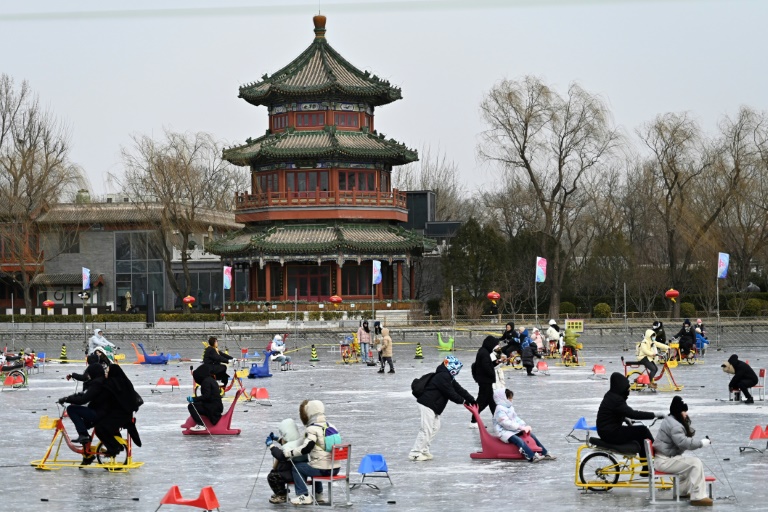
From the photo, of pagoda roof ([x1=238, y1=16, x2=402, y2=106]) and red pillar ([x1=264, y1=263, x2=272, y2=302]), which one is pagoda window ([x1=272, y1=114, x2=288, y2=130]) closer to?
pagoda roof ([x1=238, y1=16, x2=402, y2=106])

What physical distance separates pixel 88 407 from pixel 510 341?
72.7 feet

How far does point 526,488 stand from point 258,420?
9.72 metres

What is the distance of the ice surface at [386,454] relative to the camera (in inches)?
621

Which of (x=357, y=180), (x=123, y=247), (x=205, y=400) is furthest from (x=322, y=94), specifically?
(x=205, y=400)

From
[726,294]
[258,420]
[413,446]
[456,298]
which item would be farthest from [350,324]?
[413,446]

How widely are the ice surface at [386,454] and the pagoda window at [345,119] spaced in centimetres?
4580

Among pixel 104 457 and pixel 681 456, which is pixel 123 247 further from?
pixel 681 456

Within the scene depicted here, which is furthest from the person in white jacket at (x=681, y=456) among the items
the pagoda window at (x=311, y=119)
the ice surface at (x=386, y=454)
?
the pagoda window at (x=311, y=119)

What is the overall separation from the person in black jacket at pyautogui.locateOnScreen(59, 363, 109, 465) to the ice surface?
0.51m

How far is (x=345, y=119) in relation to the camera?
80.0 m

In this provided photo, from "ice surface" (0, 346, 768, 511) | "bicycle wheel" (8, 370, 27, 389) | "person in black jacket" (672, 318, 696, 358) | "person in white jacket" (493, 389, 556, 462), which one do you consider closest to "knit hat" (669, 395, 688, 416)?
"ice surface" (0, 346, 768, 511)

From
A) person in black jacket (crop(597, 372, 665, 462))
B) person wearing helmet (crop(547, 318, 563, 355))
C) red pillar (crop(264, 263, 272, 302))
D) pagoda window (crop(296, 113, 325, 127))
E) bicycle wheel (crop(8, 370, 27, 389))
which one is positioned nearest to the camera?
person in black jacket (crop(597, 372, 665, 462))

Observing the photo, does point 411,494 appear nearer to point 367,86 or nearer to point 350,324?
point 350,324

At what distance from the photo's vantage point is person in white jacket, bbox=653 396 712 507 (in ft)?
49.8
